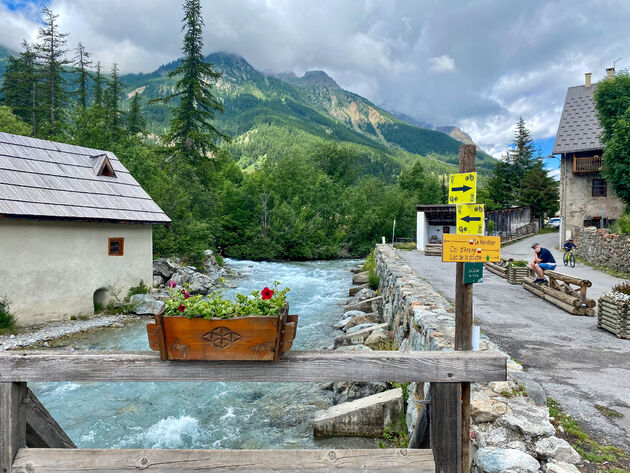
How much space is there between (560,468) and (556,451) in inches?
9.9

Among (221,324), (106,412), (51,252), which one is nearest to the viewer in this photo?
(221,324)

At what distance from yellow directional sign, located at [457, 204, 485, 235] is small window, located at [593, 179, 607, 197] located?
32.6 m

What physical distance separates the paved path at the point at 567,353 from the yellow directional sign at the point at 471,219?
9.46 feet

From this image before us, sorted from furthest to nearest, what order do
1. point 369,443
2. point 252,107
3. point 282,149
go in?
point 252,107
point 282,149
point 369,443

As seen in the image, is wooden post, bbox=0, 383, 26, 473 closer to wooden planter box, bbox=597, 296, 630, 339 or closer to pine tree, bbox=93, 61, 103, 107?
wooden planter box, bbox=597, 296, 630, 339

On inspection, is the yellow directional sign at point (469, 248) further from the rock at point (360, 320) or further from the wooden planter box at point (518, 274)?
the wooden planter box at point (518, 274)

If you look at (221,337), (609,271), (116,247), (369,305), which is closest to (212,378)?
(221,337)

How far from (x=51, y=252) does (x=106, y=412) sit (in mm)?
8201

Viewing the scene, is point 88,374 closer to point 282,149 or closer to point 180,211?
point 180,211

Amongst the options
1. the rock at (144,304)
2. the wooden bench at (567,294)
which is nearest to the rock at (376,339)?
the wooden bench at (567,294)

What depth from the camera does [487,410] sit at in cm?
373

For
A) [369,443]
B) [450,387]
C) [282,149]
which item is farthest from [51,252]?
[282,149]

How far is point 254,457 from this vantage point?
8.52 ft

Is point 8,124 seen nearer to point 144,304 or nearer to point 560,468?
point 144,304
